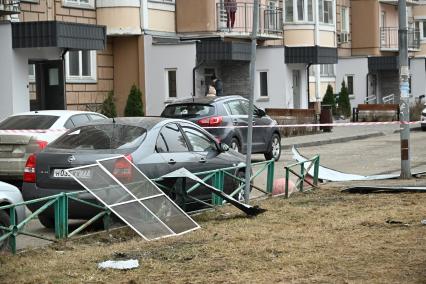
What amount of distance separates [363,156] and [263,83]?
13899 mm

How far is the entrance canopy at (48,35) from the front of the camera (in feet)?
72.2

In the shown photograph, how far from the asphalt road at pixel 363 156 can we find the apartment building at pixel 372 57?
15.4 metres

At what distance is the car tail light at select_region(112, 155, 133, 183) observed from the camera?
929 centimetres

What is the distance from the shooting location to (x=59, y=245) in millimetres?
8484

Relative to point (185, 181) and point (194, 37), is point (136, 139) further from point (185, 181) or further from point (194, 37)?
point (194, 37)

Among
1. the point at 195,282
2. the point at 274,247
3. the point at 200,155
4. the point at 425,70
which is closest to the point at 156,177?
the point at 200,155

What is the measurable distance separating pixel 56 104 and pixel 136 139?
15.9m

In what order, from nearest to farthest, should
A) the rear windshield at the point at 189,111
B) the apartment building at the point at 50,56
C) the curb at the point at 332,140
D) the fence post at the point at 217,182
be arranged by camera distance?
the fence post at the point at 217,182 < the rear windshield at the point at 189,111 < the apartment building at the point at 50,56 < the curb at the point at 332,140

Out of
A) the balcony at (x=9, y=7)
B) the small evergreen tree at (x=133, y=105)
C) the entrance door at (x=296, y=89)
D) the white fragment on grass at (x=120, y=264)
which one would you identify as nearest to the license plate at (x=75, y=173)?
the white fragment on grass at (x=120, y=264)

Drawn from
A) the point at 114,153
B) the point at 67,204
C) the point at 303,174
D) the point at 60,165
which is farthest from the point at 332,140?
the point at 67,204

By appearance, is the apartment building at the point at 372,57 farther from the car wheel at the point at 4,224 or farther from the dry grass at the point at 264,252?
the car wheel at the point at 4,224

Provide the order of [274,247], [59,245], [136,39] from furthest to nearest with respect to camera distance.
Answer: [136,39] < [59,245] < [274,247]

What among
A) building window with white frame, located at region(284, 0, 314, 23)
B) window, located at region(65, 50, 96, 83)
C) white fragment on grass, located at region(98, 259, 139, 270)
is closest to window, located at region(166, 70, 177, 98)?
window, located at region(65, 50, 96, 83)

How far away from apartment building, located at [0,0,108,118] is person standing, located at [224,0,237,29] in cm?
504
